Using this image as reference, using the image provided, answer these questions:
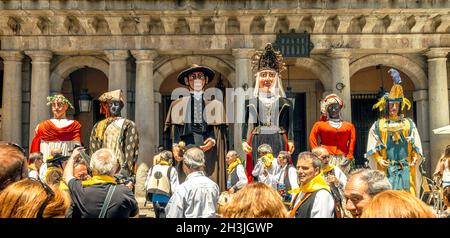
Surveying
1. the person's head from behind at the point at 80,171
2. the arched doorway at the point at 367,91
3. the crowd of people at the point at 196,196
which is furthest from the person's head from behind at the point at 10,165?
the arched doorway at the point at 367,91

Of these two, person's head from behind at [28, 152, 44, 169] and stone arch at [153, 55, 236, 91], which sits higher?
stone arch at [153, 55, 236, 91]

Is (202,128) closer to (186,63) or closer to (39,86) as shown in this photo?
(186,63)

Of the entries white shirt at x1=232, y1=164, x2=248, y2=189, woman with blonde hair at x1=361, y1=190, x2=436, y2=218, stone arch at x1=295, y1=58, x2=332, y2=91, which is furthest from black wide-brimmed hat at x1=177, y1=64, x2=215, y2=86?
stone arch at x1=295, y1=58, x2=332, y2=91

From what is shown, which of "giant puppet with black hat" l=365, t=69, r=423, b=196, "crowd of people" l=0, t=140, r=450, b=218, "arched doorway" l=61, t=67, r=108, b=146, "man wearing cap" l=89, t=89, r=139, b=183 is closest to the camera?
"crowd of people" l=0, t=140, r=450, b=218

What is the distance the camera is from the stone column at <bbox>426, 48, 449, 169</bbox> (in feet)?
50.0

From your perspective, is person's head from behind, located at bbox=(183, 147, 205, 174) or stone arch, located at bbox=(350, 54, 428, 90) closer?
person's head from behind, located at bbox=(183, 147, 205, 174)

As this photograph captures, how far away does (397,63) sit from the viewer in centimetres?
1571

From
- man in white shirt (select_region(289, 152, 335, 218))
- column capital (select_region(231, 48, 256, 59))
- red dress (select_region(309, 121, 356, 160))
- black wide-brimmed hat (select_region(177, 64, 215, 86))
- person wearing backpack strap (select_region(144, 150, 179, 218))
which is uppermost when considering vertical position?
column capital (select_region(231, 48, 256, 59))

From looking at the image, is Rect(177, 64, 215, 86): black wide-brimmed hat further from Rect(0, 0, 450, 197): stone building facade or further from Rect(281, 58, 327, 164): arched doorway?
Rect(281, 58, 327, 164): arched doorway

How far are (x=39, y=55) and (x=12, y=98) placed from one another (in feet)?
4.96

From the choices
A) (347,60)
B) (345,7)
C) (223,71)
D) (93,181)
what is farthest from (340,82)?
(93,181)

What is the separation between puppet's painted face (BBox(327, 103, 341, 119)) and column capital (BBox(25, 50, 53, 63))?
29.8 feet
